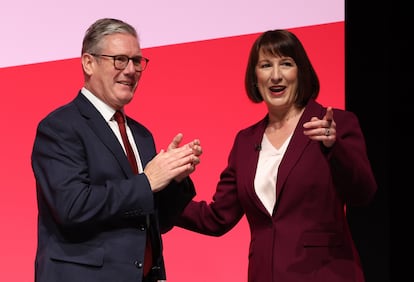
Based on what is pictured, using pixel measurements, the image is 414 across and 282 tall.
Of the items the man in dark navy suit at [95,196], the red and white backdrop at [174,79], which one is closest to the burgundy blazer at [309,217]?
the man in dark navy suit at [95,196]

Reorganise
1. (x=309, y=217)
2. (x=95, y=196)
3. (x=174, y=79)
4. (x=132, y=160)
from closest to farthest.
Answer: (x=95, y=196) < (x=132, y=160) < (x=309, y=217) < (x=174, y=79)

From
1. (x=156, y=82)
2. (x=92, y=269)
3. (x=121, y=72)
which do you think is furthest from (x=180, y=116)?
(x=92, y=269)

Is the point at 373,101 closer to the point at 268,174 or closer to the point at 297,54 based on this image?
the point at 297,54

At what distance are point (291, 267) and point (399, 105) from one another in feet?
4.14

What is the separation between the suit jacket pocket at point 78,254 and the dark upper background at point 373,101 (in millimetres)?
1586

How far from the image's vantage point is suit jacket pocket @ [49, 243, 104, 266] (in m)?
1.96

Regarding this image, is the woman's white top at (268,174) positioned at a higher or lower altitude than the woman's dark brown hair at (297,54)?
lower

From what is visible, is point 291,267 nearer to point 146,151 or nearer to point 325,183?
A: point 325,183

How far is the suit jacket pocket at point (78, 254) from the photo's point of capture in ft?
6.41

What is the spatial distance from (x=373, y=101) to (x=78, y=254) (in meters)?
1.72

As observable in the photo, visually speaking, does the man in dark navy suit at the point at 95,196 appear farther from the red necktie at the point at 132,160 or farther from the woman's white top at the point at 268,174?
the woman's white top at the point at 268,174

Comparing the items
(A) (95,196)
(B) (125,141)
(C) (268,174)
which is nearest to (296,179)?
(C) (268,174)

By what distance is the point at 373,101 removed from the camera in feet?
10.4

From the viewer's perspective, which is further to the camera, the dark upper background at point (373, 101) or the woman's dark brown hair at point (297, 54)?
the dark upper background at point (373, 101)
